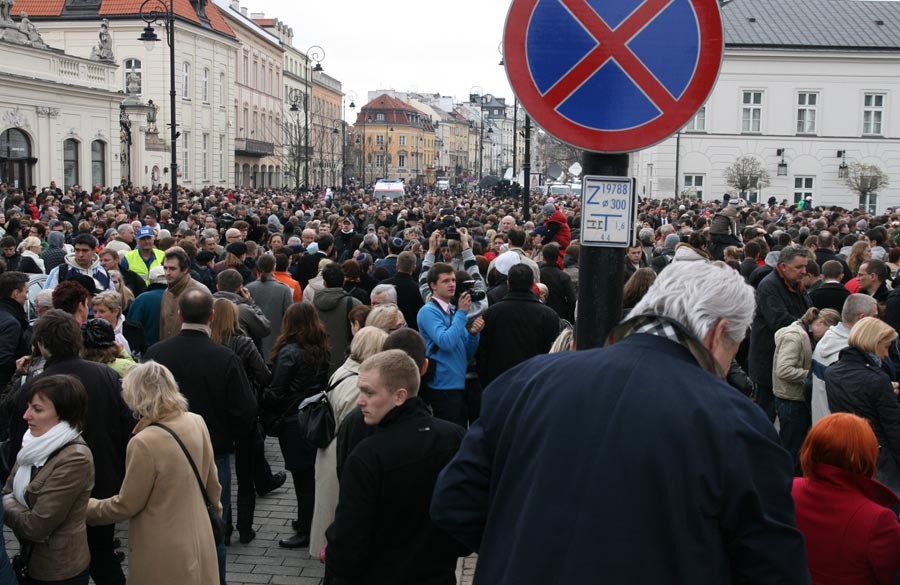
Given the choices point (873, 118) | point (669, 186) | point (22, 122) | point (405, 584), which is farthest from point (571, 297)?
point (873, 118)

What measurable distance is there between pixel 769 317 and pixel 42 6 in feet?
190

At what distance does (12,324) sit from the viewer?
770 centimetres

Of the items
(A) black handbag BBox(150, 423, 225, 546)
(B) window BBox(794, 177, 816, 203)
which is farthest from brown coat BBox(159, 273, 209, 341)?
(B) window BBox(794, 177, 816, 203)

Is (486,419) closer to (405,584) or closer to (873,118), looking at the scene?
(405,584)

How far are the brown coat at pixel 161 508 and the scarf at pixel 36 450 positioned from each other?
0.32 meters

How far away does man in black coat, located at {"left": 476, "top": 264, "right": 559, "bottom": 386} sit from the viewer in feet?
25.3

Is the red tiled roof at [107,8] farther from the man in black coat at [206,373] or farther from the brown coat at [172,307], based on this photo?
Answer: the man in black coat at [206,373]

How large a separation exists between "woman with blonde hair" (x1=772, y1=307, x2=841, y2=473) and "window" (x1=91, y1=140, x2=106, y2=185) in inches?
→ 1590

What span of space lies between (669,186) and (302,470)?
48.6m

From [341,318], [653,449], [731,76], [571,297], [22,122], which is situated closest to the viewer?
[653,449]

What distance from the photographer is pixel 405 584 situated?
163 inches

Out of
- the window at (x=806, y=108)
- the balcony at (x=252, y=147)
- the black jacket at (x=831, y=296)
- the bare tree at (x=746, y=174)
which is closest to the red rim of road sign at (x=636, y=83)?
the black jacket at (x=831, y=296)

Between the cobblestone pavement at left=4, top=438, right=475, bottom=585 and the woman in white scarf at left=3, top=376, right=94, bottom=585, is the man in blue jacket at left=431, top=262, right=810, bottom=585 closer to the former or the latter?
the woman in white scarf at left=3, top=376, right=94, bottom=585

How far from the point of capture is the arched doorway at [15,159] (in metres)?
36.5
